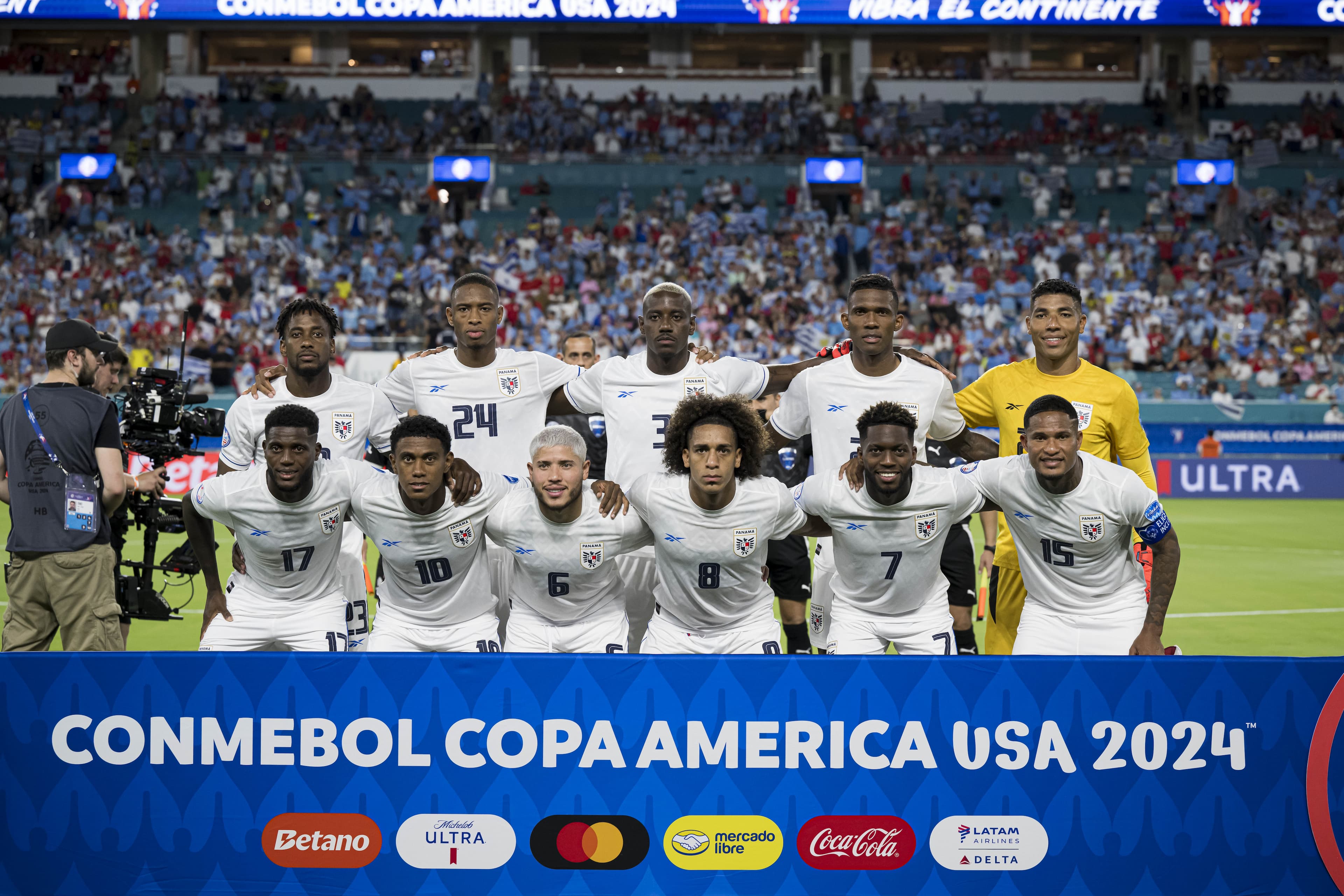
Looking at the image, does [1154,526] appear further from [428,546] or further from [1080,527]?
[428,546]

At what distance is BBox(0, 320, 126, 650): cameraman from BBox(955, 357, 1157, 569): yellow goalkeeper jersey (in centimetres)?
487

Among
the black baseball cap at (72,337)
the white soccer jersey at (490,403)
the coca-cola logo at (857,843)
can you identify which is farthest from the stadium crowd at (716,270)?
the coca-cola logo at (857,843)

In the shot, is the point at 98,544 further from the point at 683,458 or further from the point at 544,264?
the point at 544,264

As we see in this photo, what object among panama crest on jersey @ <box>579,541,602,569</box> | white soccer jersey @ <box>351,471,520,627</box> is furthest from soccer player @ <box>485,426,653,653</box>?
white soccer jersey @ <box>351,471,520,627</box>

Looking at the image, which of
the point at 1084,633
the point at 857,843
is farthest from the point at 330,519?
the point at 1084,633

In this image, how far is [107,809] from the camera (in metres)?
4.25

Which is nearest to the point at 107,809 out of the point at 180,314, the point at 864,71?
the point at 180,314

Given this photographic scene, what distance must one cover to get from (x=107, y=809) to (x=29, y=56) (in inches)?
1569

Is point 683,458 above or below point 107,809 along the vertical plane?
above

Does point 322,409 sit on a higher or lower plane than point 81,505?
higher

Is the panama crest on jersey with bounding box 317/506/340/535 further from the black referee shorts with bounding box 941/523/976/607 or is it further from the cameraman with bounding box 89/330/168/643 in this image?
the black referee shorts with bounding box 941/523/976/607

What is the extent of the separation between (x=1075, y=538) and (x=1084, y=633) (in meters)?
0.49

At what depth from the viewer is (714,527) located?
5.46 meters

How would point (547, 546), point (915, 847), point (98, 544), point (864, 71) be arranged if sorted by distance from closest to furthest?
point (915, 847) < point (547, 546) < point (98, 544) < point (864, 71)
